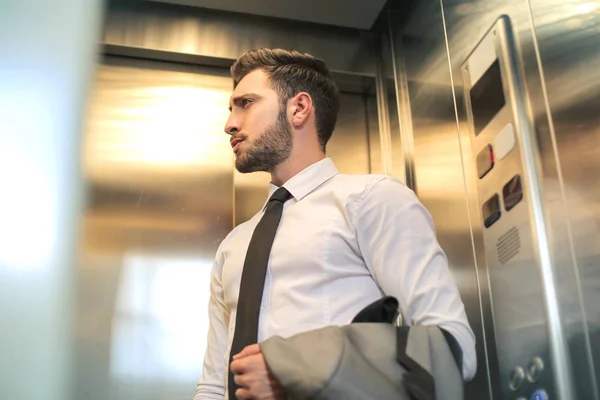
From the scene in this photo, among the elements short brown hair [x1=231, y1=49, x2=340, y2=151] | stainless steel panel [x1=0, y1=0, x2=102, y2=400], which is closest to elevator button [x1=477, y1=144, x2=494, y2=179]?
short brown hair [x1=231, y1=49, x2=340, y2=151]

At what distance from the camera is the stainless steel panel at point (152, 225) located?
85.7 inches

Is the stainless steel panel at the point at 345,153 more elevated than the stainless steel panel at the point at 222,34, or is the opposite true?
the stainless steel panel at the point at 222,34

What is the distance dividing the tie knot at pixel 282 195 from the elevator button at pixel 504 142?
2.02 ft

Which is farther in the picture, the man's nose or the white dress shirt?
the man's nose

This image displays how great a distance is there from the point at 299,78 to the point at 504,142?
61 centimetres

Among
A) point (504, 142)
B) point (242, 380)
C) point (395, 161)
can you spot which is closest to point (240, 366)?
point (242, 380)

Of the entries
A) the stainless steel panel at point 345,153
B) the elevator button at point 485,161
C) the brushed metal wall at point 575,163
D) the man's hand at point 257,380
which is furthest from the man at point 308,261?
the stainless steel panel at point 345,153

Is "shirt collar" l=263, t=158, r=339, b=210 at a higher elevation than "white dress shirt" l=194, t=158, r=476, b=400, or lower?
higher

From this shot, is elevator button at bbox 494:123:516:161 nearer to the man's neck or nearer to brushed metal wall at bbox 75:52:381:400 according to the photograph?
the man's neck

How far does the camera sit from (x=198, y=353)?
223 cm

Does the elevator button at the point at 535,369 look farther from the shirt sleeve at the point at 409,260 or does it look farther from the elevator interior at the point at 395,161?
the shirt sleeve at the point at 409,260

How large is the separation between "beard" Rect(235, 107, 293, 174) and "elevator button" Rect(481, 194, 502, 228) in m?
0.60

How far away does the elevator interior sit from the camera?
154 centimetres

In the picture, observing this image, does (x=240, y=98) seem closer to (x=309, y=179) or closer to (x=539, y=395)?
(x=309, y=179)
